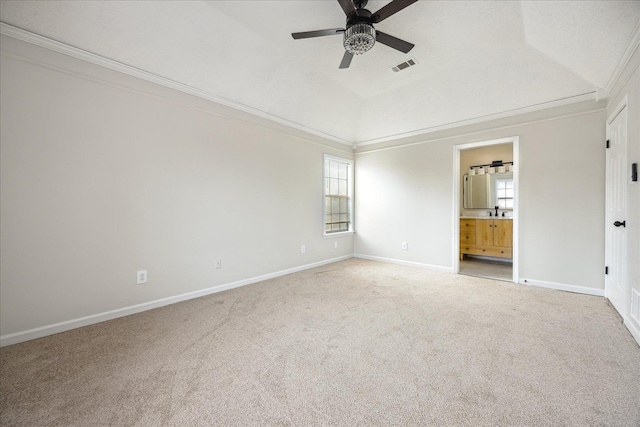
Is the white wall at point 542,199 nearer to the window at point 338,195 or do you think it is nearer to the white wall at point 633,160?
the white wall at point 633,160

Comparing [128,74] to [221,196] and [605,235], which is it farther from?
[605,235]

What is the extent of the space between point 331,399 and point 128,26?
347 cm

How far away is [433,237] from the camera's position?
461 centimetres

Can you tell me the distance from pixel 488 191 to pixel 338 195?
3.26 metres

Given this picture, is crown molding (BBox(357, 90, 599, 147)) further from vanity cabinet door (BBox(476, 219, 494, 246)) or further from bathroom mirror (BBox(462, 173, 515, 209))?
vanity cabinet door (BBox(476, 219, 494, 246))

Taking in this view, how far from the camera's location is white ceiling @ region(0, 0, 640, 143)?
2.29m

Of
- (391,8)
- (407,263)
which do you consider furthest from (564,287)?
(391,8)

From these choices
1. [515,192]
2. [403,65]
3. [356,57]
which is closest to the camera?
[356,57]

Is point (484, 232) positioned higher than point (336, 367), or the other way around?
point (484, 232)

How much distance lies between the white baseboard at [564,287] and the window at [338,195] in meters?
3.09

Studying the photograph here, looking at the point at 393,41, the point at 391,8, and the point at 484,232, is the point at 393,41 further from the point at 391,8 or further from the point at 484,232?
the point at 484,232

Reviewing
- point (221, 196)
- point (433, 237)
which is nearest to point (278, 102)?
point (221, 196)

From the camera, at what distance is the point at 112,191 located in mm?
2617

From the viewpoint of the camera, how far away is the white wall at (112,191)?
219cm
